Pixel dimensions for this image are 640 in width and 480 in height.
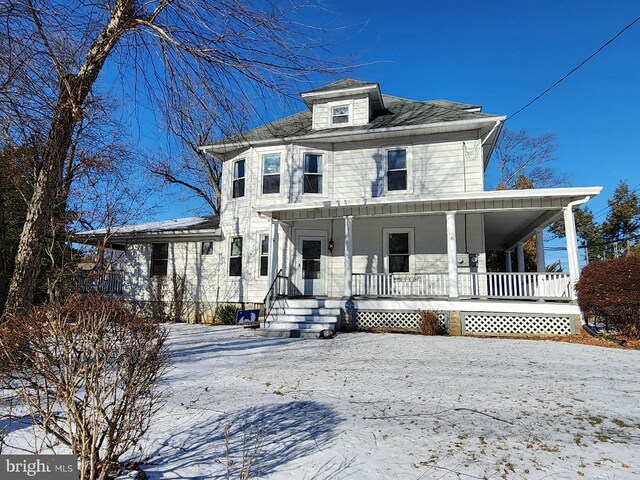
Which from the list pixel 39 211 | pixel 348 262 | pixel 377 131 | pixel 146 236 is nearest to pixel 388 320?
pixel 348 262

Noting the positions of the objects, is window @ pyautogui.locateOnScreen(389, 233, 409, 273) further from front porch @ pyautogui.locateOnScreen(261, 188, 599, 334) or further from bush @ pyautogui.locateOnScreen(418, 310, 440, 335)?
bush @ pyautogui.locateOnScreen(418, 310, 440, 335)

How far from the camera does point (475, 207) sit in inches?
402

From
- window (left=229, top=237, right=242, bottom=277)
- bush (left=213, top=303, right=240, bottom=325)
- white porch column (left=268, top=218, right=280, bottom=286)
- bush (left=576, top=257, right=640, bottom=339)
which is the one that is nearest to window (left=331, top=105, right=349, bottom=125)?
white porch column (left=268, top=218, right=280, bottom=286)

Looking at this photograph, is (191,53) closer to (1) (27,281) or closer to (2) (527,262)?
(1) (27,281)

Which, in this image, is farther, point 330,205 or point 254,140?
point 254,140

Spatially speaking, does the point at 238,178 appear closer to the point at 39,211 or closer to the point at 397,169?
the point at 397,169

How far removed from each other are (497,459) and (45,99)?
6.64 m

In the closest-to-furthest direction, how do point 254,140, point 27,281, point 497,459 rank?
1. point 497,459
2. point 27,281
3. point 254,140

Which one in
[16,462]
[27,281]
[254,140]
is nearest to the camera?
[16,462]

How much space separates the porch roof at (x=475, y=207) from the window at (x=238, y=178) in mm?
2414

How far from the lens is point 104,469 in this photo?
8.03 ft

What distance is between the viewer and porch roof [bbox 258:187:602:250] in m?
9.64

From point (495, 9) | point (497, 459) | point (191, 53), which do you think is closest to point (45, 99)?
point (191, 53)

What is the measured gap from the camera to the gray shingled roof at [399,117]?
11972 mm
